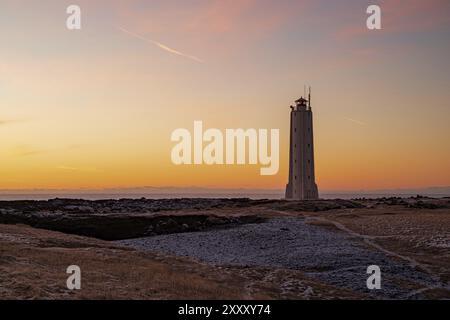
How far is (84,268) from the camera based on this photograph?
84.8 ft

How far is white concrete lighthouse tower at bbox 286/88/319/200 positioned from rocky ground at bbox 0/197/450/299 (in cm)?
3508

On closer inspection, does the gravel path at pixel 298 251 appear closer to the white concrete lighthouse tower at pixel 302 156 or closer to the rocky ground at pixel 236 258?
the rocky ground at pixel 236 258

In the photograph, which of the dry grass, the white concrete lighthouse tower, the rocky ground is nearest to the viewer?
the dry grass

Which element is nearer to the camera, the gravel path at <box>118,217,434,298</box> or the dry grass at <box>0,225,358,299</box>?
the dry grass at <box>0,225,358,299</box>

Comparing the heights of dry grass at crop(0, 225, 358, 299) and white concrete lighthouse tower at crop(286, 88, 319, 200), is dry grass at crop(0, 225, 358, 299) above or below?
below

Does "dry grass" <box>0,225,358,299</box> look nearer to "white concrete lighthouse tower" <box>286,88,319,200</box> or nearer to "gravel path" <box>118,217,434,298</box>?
"gravel path" <box>118,217,434,298</box>

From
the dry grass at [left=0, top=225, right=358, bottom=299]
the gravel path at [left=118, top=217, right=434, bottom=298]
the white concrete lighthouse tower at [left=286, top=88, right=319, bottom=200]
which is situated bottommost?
the gravel path at [left=118, top=217, right=434, bottom=298]

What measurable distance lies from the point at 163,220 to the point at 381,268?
3418cm

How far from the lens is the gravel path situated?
26953mm

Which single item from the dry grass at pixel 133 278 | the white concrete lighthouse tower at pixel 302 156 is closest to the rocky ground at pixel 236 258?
the dry grass at pixel 133 278

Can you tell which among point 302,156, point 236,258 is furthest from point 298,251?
point 302,156

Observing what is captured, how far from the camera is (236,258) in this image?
35.3 m

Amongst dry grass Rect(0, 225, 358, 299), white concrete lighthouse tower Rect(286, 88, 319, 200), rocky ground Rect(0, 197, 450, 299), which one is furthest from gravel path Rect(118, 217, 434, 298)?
white concrete lighthouse tower Rect(286, 88, 319, 200)

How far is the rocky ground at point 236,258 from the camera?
73.7ft
